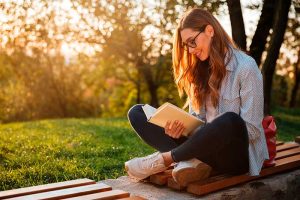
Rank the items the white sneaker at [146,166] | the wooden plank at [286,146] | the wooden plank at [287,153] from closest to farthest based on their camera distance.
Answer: the white sneaker at [146,166]
the wooden plank at [287,153]
the wooden plank at [286,146]

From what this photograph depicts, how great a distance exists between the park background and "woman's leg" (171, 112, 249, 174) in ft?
5.05

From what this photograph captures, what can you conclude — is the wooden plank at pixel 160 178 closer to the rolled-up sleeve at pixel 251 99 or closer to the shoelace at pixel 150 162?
the shoelace at pixel 150 162

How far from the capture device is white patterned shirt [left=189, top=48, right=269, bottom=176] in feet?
11.0

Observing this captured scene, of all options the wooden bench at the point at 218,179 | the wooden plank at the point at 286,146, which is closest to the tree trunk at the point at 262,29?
the wooden plank at the point at 286,146

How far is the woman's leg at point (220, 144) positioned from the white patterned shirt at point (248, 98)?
16 cm

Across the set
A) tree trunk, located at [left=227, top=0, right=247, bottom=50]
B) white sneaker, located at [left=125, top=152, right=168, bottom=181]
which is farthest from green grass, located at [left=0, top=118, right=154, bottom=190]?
tree trunk, located at [left=227, top=0, right=247, bottom=50]

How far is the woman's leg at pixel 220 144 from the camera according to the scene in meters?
3.07

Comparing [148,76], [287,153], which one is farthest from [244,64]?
[148,76]

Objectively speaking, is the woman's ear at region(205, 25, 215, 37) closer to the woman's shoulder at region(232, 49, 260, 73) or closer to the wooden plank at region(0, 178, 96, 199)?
the woman's shoulder at region(232, 49, 260, 73)

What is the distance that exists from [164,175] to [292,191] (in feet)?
3.85

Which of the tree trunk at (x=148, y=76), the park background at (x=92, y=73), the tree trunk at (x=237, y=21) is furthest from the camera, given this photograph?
the tree trunk at (x=148, y=76)

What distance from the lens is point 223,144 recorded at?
3135 millimetres

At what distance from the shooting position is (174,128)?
3.45 metres

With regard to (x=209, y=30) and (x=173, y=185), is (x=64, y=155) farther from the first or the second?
(x=209, y=30)
